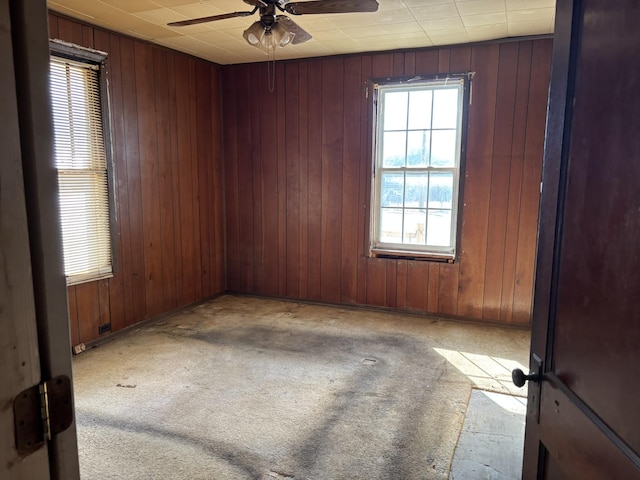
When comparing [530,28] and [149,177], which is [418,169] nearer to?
[530,28]

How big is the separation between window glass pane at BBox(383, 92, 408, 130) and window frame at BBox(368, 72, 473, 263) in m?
0.06

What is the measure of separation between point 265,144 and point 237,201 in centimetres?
74

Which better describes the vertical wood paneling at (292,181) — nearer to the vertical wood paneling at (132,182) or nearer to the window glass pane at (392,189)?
the window glass pane at (392,189)

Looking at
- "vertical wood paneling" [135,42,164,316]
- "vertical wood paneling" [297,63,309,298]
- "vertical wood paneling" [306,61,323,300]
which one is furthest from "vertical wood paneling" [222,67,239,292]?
"vertical wood paneling" [135,42,164,316]

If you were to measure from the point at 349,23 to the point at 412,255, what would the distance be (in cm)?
221

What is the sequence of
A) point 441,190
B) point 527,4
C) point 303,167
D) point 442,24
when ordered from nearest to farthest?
point 527,4
point 442,24
point 441,190
point 303,167

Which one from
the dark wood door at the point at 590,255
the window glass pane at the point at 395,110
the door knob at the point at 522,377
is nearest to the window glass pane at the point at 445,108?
the window glass pane at the point at 395,110

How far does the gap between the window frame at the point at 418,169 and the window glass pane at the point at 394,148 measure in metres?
0.08

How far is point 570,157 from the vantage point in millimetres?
1025

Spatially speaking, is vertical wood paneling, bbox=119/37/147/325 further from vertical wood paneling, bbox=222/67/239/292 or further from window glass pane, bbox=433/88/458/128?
window glass pane, bbox=433/88/458/128

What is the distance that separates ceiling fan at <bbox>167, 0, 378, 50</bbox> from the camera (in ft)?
8.10

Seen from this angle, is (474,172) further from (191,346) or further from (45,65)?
(45,65)

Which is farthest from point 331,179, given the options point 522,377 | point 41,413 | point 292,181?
point 41,413

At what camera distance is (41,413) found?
2.37 ft
